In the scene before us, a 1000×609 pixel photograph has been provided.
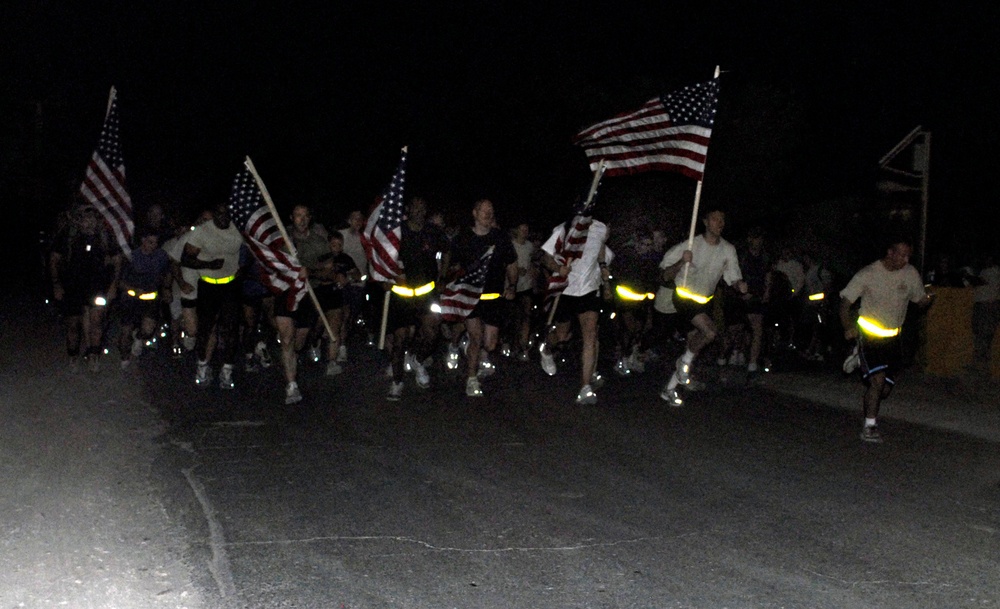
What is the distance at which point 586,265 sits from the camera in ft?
39.2

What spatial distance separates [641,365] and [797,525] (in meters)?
8.41

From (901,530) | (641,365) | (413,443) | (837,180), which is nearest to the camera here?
(901,530)

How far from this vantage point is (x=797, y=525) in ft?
22.5

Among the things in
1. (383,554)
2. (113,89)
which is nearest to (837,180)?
(113,89)

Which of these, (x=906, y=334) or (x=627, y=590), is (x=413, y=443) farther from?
(x=906, y=334)

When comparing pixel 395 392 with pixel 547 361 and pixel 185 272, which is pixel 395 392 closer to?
pixel 547 361

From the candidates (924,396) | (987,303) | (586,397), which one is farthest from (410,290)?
(987,303)

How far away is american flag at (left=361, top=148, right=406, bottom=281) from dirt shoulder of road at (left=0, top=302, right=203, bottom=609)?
2.55 metres

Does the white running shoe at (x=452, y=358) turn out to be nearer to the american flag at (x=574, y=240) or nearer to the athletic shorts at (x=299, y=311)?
the athletic shorts at (x=299, y=311)

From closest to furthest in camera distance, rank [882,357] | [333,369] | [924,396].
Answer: [882,357] < [924,396] < [333,369]

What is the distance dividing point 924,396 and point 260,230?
719cm

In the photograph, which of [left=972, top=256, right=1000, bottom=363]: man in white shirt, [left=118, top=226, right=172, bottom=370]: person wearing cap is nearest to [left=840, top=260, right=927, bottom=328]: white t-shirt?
[left=972, top=256, right=1000, bottom=363]: man in white shirt

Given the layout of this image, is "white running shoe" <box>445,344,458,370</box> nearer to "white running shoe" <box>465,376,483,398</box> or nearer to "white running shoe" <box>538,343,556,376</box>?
"white running shoe" <box>538,343,556,376</box>

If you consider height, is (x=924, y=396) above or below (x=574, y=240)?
below
